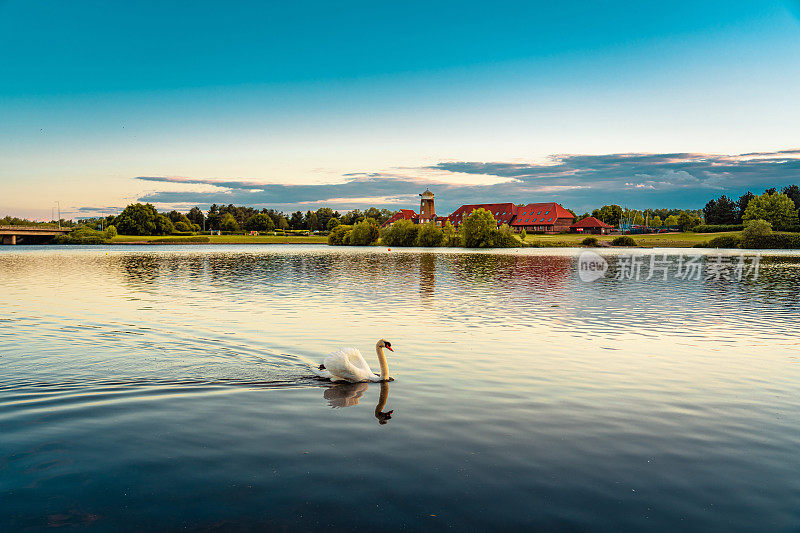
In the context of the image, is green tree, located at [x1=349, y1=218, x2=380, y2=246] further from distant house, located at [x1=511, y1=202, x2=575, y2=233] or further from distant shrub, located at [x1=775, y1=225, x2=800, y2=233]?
distant shrub, located at [x1=775, y1=225, x2=800, y2=233]

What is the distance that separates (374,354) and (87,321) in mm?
14596

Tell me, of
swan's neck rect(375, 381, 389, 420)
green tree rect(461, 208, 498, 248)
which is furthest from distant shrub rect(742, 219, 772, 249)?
swan's neck rect(375, 381, 389, 420)

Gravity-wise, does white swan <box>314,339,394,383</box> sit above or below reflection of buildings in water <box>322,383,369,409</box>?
above

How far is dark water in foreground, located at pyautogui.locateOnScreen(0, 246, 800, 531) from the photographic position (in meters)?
7.47

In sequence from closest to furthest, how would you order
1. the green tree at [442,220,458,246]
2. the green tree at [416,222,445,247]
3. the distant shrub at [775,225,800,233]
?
the green tree at [442,220,458,246] → the green tree at [416,222,445,247] → the distant shrub at [775,225,800,233]

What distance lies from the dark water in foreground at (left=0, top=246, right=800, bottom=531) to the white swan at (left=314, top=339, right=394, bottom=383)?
36 centimetres

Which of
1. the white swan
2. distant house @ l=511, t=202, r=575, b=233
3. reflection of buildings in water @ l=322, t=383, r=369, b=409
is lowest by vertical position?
reflection of buildings in water @ l=322, t=383, r=369, b=409

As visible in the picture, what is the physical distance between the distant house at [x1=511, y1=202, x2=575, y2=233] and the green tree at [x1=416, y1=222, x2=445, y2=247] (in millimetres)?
55143

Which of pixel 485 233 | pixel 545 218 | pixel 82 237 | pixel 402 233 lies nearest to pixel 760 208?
pixel 545 218

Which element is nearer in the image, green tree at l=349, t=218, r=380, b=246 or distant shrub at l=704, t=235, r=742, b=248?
distant shrub at l=704, t=235, r=742, b=248

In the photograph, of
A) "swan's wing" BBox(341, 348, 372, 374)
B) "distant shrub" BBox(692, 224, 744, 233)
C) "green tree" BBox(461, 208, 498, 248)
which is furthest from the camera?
"distant shrub" BBox(692, 224, 744, 233)

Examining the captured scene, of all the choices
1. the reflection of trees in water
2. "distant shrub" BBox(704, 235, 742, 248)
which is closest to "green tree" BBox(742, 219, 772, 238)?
"distant shrub" BBox(704, 235, 742, 248)

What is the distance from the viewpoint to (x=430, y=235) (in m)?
146

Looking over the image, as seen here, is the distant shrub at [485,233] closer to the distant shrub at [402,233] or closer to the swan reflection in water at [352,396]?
the distant shrub at [402,233]
